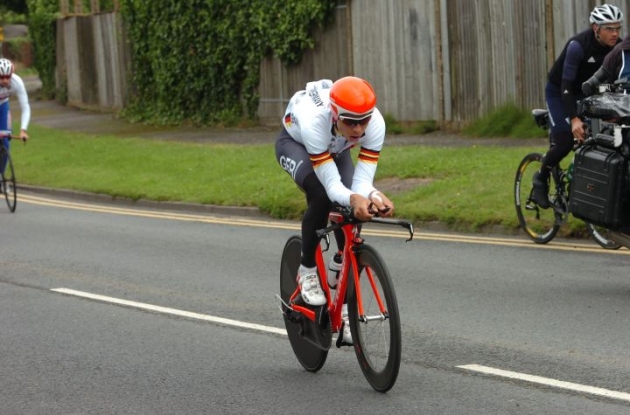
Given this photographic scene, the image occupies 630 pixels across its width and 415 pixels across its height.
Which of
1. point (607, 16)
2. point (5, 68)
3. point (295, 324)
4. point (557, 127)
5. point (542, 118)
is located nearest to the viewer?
point (295, 324)

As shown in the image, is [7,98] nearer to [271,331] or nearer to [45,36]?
Answer: [271,331]

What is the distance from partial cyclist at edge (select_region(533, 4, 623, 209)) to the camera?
33.9ft

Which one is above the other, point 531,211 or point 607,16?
point 607,16

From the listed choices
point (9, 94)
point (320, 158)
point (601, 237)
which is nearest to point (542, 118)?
point (601, 237)

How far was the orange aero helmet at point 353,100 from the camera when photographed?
6262 mm

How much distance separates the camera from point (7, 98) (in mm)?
16781

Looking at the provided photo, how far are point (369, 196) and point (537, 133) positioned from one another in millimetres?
12509

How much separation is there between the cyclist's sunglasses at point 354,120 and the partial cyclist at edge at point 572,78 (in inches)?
173

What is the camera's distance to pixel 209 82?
90.5ft

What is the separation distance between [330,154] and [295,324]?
3.85ft

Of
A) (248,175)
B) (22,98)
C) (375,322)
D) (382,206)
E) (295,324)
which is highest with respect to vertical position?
(382,206)

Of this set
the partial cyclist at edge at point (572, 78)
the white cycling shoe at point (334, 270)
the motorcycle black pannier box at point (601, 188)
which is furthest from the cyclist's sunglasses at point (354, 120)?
the partial cyclist at edge at point (572, 78)

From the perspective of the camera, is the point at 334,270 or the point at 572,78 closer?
the point at 334,270

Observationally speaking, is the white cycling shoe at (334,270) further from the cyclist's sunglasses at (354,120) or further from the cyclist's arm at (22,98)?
the cyclist's arm at (22,98)
